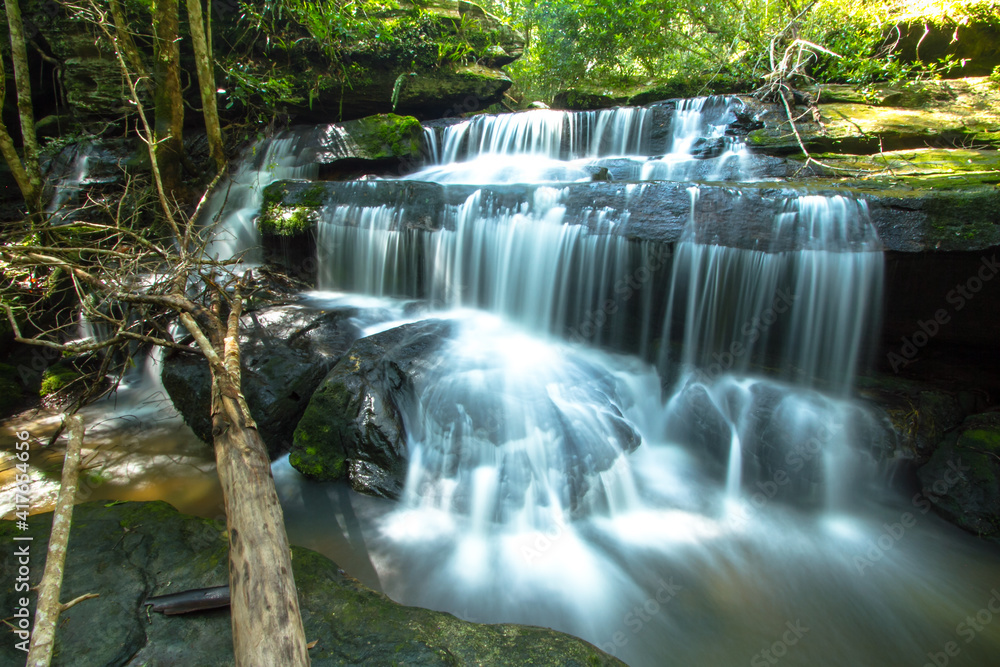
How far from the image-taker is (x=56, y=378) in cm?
531

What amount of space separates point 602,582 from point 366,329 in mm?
3456

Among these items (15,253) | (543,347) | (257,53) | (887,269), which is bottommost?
(543,347)

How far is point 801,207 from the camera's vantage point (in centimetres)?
430

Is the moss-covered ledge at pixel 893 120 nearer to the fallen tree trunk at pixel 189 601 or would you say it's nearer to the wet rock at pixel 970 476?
the wet rock at pixel 970 476

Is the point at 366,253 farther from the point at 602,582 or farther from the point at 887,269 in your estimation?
the point at 887,269

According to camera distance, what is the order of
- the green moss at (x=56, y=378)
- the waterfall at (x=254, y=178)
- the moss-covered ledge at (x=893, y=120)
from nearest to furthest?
the green moss at (x=56, y=378)
the moss-covered ledge at (x=893, y=120)
the waterfall at (x=254, y=178)

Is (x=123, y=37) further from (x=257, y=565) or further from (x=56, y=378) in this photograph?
(x=257, y=565)

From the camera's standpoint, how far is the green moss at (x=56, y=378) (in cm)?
525

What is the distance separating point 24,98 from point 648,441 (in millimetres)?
8244

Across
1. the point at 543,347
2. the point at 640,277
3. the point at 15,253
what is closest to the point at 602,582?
the point at 543,347

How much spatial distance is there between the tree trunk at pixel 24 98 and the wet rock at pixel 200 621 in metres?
5.52

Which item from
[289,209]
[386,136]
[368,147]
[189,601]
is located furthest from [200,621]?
[386,136]

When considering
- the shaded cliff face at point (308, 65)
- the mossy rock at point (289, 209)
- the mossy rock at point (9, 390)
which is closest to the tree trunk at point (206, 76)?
the shaded cliff face at point (308, 65)

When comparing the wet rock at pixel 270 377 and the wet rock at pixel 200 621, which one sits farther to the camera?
the wet rock at pixel 270 377
